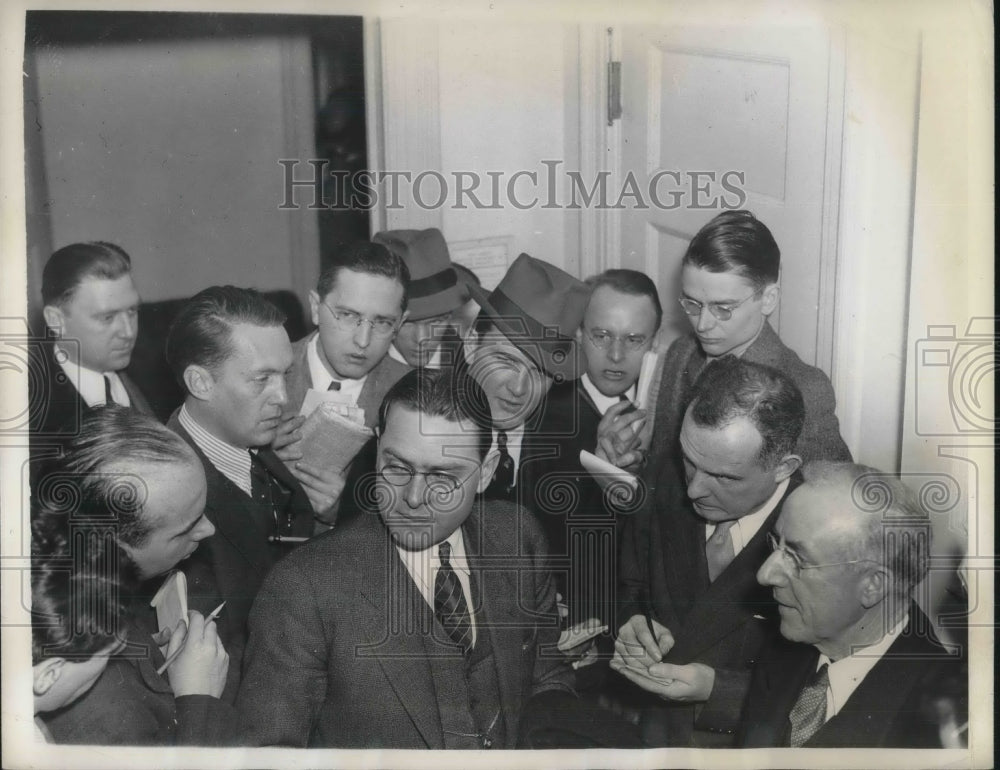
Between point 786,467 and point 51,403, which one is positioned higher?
point 51,403

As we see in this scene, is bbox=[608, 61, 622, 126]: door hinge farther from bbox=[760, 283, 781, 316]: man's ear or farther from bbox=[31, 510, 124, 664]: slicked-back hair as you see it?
bbox=[31, 510, 124, 664]: slicked-back hair

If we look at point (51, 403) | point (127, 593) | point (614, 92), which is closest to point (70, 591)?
point (127, 593)

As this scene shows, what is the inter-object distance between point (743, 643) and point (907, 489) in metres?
0.51

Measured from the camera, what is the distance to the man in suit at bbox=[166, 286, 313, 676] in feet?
8.43

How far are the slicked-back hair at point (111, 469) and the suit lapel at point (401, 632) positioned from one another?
0.48m

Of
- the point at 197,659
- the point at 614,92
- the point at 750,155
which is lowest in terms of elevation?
the point at 197,659

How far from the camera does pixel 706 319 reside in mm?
2576

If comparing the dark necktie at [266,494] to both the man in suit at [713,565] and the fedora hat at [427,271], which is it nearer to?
the fedora hat at [427,271]

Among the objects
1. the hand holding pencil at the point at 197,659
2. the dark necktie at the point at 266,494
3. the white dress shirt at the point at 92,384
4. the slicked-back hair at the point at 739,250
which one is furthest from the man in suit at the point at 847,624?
the white dress shirt at the point at 92,384

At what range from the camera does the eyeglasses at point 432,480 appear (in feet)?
8.35

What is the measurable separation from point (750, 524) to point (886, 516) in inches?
11.7

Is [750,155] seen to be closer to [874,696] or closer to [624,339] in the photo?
[624,339]

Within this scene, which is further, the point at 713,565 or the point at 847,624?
the point at 713,565

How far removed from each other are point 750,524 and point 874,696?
1.48 feet
